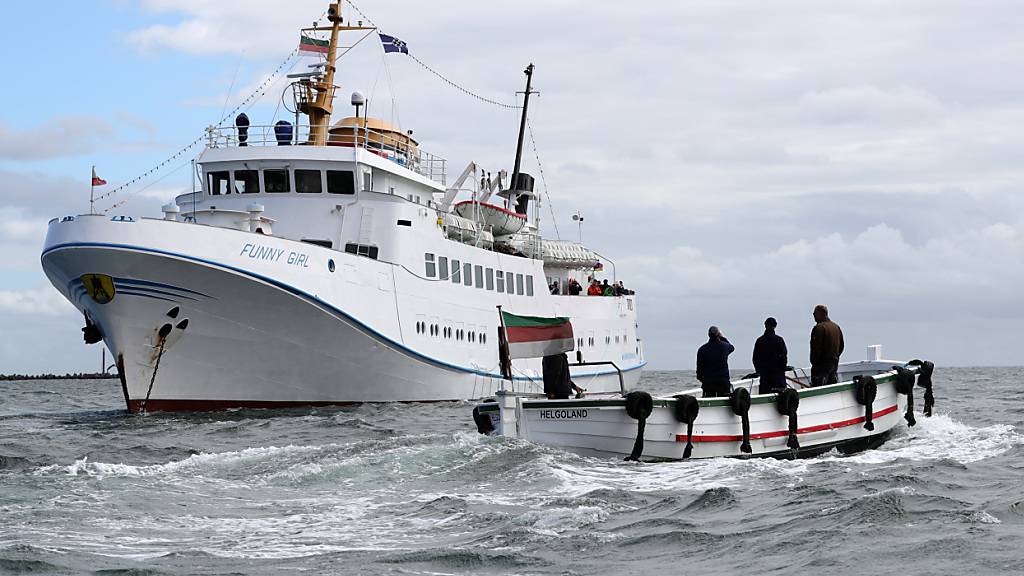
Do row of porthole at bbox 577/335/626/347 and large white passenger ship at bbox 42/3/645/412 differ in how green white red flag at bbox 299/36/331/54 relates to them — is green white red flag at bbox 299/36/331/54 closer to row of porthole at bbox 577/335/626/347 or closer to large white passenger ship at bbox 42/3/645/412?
large white passenger ship at bbox 42/3/645/412

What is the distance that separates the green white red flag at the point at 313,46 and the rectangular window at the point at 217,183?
4771mm

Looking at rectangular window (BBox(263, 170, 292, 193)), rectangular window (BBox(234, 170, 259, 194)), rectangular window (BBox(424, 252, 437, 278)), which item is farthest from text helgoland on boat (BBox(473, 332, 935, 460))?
rectangular window (BBox(234, 170, 259, 194))

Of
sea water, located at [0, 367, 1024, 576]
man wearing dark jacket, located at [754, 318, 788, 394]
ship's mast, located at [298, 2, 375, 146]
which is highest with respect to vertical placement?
ship's mast, located at [298, 2, 375, 146]

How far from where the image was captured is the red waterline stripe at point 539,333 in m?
16.4

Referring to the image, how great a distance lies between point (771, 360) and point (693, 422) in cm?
201

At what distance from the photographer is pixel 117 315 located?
22.8m

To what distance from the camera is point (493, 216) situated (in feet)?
119

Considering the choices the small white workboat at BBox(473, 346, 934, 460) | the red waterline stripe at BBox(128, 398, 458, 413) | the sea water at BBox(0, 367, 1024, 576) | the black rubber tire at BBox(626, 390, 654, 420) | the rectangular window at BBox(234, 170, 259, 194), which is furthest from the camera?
the rectangular window at BBox(234, 170, 259, 194)

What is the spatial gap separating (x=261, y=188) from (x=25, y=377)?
243 feet

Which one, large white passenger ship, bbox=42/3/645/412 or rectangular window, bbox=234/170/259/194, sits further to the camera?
rectangular window, bbox=234/170/259/194

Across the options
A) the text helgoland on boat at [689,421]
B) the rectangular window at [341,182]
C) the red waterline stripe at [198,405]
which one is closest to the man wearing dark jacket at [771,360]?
the text helgoland on boat at [689,421]

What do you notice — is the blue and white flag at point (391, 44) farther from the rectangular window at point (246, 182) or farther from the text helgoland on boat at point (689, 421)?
the text helgoland on boat at point (689, 421)

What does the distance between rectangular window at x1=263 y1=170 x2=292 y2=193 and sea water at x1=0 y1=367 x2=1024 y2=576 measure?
A: 440 inches

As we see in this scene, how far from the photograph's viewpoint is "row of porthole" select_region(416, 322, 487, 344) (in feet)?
90.9
